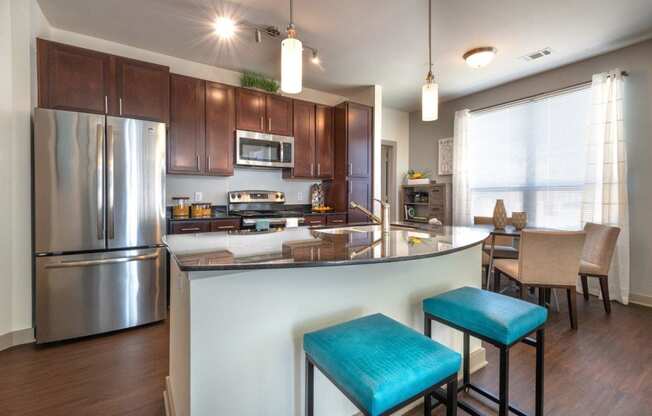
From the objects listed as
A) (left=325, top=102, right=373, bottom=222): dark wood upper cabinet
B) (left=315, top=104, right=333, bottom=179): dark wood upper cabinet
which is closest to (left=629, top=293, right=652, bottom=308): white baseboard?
(left=325, top=102, right=373, bottom=222): dark wood upper cabinet

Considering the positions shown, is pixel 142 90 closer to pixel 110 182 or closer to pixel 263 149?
pixel 110 182

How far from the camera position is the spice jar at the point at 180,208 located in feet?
10.8

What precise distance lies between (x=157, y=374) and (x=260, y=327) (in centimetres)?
127

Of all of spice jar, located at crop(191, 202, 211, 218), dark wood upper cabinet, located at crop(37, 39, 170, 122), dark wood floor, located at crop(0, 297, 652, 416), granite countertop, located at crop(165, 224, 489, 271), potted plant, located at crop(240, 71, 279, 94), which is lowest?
dark wood floor, located at crop(0, 297, 652, 416)

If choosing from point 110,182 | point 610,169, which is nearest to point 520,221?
point 610,169

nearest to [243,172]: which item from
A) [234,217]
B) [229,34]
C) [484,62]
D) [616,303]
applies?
[234,217]

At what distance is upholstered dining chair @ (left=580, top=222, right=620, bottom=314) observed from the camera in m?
2.79

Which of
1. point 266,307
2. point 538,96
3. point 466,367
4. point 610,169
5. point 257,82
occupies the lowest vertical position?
point 466,367

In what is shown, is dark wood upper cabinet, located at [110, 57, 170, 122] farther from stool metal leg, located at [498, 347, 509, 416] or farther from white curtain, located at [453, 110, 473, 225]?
white curtain, located at [453, 110, 473, 225]

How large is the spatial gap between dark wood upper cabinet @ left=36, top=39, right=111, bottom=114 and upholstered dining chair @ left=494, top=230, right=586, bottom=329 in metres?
4.02

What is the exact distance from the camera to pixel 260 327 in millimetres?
1137

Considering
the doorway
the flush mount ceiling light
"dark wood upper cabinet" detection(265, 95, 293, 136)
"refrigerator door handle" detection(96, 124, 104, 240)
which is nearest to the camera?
"refrigerator door handle" detection(96, 124, 104, 240)

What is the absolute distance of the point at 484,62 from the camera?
10.5 feet

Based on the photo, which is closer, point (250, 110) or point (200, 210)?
point (200, 210)
